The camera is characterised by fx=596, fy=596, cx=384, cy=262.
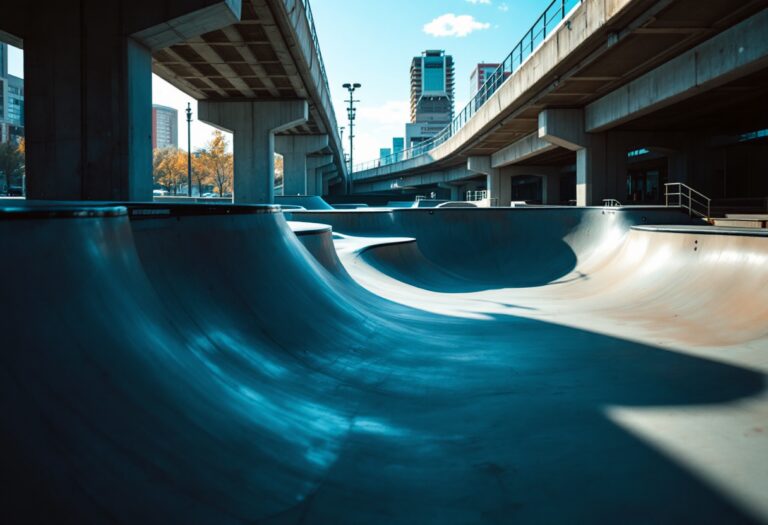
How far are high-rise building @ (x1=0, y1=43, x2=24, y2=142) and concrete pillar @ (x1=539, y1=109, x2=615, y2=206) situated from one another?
8588 cm

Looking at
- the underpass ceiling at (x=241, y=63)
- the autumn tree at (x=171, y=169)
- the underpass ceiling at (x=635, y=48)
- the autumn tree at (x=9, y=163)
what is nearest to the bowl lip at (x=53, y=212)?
the underpass ceiling at (x=241, y=63)

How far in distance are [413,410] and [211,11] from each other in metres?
10.5

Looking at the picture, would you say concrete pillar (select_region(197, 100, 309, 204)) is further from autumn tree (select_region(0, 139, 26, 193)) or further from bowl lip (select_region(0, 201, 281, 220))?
autumn tree (select_region(0, 139, 26, 193))

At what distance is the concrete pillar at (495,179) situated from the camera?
176 feet

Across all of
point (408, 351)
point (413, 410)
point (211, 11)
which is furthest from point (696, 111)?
point (413, 410)

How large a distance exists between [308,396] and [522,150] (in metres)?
39.9

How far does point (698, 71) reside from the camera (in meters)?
19.1

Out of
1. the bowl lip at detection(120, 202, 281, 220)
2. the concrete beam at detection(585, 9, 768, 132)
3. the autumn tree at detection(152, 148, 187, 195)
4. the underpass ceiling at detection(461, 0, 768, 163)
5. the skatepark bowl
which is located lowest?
the skatepark bowl

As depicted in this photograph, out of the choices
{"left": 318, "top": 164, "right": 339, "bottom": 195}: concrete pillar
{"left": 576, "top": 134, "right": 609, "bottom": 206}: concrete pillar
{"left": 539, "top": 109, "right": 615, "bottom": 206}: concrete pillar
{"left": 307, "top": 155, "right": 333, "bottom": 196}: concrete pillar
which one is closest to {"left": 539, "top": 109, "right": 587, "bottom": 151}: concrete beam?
{"left": 539, "top": 109, "right": 615, "bottom": 206}: concrete pillar

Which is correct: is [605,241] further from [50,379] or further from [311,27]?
[50,379]

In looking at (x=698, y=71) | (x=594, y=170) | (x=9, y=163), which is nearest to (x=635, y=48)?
(x=698, y=71)

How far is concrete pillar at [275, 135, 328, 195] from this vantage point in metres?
48.2

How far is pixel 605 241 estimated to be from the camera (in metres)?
20.0

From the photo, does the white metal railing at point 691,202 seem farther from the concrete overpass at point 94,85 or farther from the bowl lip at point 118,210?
the bowl lip at point 118,210
